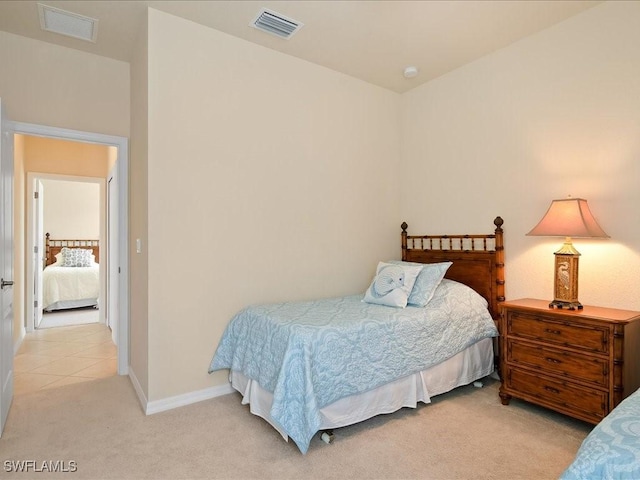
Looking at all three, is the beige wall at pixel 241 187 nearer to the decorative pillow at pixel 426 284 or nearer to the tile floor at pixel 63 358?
the decorative pillow at pixel 426 284

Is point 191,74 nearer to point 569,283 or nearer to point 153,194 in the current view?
point 153,194

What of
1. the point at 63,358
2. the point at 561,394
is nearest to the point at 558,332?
the point at 561,394

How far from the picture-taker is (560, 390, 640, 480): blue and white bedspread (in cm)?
92

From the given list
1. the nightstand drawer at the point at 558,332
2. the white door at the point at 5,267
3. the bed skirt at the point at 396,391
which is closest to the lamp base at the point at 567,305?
the nightstand drawer at the point at 558,332

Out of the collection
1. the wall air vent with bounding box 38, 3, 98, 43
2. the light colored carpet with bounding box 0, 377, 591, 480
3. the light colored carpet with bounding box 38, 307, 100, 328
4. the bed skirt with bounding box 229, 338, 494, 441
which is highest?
the wall air vent with bounding box 38, 3, 98, 43

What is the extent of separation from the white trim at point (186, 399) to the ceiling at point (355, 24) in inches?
107

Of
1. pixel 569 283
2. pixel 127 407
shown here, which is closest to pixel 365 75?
pixel 569 283

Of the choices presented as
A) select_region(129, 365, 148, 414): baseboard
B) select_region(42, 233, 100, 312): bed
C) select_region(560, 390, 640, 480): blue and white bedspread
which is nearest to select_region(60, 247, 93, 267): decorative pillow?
select_region(42, 233, 100, 312): bed

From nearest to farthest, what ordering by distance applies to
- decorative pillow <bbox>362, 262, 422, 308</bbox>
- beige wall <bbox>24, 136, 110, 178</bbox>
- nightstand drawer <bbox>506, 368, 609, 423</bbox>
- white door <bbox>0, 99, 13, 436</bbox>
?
nightstand drawer <bbox>506, 368, 609, 423</bbox> → white door <bbox>0, 99, 13, 436</bbox> → decorative pillow <bbox>362, 262, 422, 308</bbox> → beige wall <bbox>24, 136, 110, 178</bbox>

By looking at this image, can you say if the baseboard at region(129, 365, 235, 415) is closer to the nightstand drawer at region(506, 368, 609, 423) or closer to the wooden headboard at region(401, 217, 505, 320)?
the nightstand drawer at region(506, 368, 609, 423)

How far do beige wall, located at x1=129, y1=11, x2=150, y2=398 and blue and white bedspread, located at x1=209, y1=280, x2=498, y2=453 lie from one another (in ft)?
1.95

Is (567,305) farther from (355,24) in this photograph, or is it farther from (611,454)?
(355,24)

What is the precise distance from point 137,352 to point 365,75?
10.6 ft

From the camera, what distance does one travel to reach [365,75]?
3.60 m
